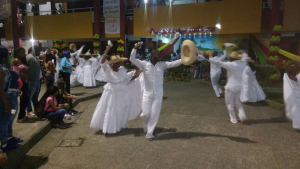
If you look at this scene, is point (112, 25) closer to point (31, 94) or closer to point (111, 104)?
point (31, 94)

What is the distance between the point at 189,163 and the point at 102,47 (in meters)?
20.5

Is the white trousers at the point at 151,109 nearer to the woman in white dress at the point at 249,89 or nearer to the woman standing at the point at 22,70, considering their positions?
the woman standing at the point at 22,70

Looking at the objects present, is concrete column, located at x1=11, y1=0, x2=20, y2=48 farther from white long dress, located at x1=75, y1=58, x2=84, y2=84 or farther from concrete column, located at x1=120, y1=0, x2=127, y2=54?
white long dress, located at x1=75, y1=58, x2=84, y2=84

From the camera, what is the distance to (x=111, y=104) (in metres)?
5.49

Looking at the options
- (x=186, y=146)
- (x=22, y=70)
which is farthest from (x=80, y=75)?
(x=186, y=146)

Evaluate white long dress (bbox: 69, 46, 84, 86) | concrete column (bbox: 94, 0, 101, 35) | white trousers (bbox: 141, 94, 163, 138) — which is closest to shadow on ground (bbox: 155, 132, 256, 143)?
white trousers (bbox: 141, 94, 163, 138)

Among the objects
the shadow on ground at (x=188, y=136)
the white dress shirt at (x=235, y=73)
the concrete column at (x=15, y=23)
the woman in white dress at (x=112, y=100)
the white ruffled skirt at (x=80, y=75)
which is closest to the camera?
the shadow on ground at (x=188, y=136)

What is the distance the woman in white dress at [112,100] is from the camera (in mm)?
5461

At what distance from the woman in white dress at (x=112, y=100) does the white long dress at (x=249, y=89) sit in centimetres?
451

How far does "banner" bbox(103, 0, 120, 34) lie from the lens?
17.6 meters

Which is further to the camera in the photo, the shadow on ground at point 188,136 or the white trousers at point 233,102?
the white trousers at point 233,102

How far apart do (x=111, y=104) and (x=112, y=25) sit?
44.8 feet

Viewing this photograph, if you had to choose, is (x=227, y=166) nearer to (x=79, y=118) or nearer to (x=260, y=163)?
(x=260, y=163)

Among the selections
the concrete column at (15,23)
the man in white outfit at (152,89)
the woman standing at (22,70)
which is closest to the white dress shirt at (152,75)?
the man in white outfit at (152,89)
